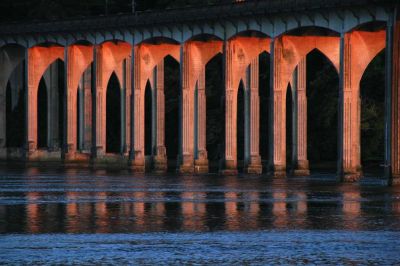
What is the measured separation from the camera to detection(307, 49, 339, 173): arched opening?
97.9 metres

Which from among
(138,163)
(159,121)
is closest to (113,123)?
(159,121)

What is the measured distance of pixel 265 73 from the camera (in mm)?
110562

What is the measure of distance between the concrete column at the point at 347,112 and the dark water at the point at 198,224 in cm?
612

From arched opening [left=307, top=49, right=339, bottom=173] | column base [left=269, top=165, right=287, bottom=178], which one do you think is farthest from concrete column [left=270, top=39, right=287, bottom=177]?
arched opening [left=307, top=49, right=339, bottom=173]

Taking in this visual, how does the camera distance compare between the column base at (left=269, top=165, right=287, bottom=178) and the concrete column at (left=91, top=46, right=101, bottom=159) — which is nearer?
the column base at (left=269, top=165, right=287, bottom=178)

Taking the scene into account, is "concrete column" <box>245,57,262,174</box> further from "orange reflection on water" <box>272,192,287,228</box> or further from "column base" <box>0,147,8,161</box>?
"column base" <box>0,147,8,161</box>

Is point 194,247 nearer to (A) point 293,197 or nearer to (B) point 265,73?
(A) point 293,197

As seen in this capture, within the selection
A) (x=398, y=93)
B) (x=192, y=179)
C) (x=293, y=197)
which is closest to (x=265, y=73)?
(x=192, y=179)

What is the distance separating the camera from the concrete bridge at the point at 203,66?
7206cm

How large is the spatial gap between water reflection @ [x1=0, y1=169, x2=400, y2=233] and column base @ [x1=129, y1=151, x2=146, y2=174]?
63.1 feet

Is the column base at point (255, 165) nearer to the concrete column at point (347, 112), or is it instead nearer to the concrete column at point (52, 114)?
the concrete column at point (347, 112)

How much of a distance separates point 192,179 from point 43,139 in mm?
51514

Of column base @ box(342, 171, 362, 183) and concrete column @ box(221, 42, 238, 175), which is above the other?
concrete column @ box(221, 42, 238, 175)

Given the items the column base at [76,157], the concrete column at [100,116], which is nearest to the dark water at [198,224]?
the concrete column at [100,116]
